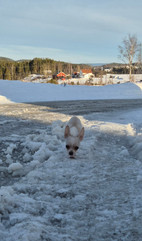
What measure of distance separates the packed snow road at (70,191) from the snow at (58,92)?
18.6m

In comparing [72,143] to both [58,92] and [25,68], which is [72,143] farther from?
[25,68]

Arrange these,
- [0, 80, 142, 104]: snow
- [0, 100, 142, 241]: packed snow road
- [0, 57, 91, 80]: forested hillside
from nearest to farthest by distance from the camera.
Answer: [0, 100, 142, 241]: packed snow road, [0, 80, 142, 104]: snow, [0, 57, 91, 80]: forested hillside

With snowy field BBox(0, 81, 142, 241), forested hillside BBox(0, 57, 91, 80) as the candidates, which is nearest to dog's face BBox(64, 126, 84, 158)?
snowy field BBox(0, 81, 142, 241)

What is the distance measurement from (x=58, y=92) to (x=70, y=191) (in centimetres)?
2688

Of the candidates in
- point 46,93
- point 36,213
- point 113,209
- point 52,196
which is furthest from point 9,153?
point 46,93

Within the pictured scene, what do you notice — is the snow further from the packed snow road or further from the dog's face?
the dog's face

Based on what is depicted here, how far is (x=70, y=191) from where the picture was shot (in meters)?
4.25

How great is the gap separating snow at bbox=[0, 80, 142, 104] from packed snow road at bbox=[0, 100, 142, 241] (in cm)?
1863

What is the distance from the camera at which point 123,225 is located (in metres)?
3.21

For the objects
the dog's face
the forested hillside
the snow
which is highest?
the forested hillside

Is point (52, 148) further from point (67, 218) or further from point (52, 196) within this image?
point (67, 218)

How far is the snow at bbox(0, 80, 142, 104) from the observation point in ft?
88.1

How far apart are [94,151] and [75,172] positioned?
1692 millimetres

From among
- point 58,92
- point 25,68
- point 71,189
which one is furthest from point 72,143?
point 25,68
